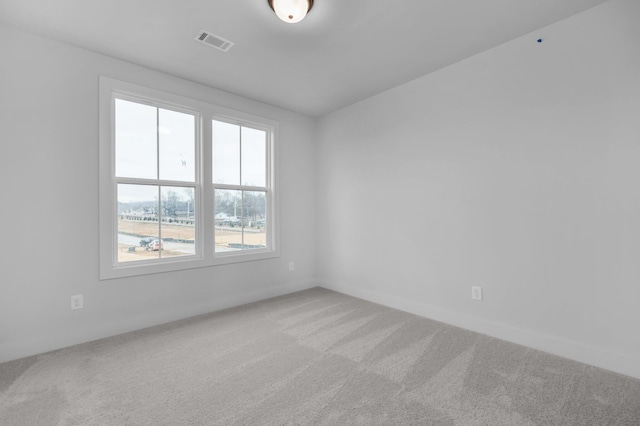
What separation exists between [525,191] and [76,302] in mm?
4101

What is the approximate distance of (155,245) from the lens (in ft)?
10.3

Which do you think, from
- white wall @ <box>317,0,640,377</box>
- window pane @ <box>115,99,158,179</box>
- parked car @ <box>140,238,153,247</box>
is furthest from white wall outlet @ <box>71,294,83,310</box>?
white wall @ <box>317,0,640,377</box>

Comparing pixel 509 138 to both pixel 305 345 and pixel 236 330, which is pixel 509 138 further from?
pixel 236 330

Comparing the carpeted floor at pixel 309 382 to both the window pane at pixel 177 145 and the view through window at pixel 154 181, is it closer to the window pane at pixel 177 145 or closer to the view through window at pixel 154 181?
the view through window at pixel 154 181

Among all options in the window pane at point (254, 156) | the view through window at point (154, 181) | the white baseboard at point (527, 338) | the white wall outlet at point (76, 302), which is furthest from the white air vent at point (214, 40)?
the white baseboard at point (527, 338)

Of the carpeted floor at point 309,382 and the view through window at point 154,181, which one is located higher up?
the view through window at point 154,181

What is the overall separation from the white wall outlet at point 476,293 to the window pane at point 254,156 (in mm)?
2868

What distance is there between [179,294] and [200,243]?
60 cm

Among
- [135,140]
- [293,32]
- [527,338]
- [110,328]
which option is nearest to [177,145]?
[135,140]

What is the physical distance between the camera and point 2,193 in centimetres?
232

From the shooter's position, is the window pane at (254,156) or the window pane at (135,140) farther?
the window pane at (254,156)

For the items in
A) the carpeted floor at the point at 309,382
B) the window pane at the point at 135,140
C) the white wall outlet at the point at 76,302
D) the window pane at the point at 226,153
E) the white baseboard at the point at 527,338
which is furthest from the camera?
the window pane at the point at 226,153

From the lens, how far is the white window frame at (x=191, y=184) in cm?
277

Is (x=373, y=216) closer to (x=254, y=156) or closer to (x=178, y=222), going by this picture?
(x=254, y=156)
